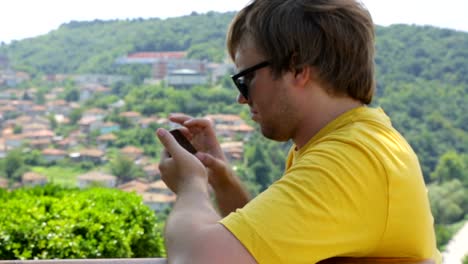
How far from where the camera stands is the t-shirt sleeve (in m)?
1.16

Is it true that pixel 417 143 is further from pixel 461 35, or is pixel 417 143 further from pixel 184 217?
pixel 184 217

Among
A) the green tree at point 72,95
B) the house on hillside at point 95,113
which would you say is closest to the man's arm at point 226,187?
the house on hillside at point 95,113

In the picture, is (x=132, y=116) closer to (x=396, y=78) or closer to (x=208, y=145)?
(x=396, y=78)

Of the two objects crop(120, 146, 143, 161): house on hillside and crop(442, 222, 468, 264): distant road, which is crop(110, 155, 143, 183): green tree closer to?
crop(120, 146, 143, 161): house on hillside

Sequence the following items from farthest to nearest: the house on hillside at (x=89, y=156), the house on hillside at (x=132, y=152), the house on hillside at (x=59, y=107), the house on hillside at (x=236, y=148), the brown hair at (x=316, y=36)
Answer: the house on hillside at (x=59, y=107) → the house on hillside at (x=89, y=156) → the house on hillside at (x=132, y=152) → the house on hillside at (x=236, y=148) → the brown hair at (x=316, y=36)

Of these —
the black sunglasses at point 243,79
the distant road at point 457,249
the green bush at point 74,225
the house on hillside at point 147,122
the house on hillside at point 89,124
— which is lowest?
the house on hillside at point 89,124

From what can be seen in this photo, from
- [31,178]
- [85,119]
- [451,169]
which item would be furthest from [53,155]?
[451,169]

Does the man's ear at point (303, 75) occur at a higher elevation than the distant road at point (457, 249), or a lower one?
higher

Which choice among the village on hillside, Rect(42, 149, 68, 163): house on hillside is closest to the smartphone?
the village on hillside

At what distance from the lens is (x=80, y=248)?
14.5ft

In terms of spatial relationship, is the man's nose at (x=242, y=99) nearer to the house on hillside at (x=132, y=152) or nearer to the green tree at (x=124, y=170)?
the green tree at (x=124, y=170)

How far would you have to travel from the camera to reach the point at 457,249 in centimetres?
858

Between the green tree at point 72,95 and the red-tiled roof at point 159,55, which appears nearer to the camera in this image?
the red-tiled roof at point 159,55

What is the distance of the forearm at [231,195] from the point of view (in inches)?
72.2
